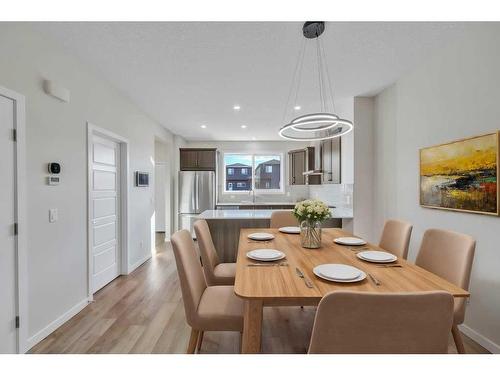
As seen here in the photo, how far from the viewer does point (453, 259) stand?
63.5 inches

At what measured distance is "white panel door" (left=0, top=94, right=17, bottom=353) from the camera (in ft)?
5.53

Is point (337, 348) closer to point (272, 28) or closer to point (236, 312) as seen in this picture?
point (236, 312)

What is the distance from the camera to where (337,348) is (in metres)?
0.86

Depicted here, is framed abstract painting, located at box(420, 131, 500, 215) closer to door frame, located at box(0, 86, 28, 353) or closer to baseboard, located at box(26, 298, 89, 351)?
door frame, located at box(0, 86, 28, 353)

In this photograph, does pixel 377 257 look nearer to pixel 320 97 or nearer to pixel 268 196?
pixel 320 97

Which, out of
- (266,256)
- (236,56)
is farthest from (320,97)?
(266,256)

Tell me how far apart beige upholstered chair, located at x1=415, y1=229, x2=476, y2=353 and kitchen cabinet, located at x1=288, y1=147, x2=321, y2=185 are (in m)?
3.15

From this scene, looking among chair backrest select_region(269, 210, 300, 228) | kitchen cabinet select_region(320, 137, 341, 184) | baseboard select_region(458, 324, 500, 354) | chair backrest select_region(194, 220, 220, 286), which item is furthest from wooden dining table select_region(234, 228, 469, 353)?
kitchen cabinet select_region(320, 137, 341, 184)

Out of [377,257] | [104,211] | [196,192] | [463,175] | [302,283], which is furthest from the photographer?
[196,192]

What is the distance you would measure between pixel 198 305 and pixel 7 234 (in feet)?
4.76

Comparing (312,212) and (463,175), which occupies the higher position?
(463,175)

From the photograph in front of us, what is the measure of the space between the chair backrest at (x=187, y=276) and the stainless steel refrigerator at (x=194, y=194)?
4095mm

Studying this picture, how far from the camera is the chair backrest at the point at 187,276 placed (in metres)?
1.43
